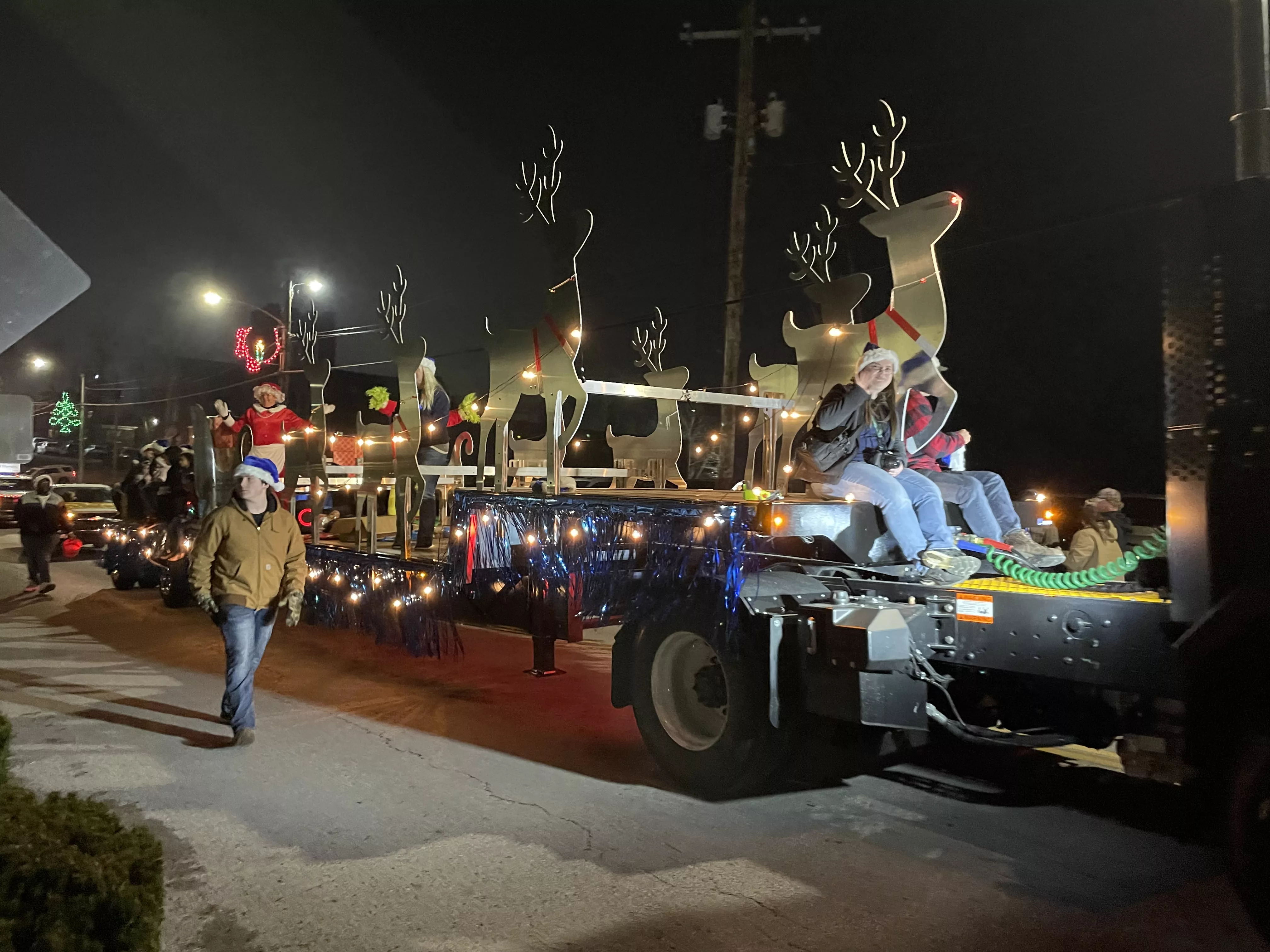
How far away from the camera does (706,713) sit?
207 inches

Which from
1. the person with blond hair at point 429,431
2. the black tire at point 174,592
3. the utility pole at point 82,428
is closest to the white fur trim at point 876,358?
the person with blond hair at point 429,431

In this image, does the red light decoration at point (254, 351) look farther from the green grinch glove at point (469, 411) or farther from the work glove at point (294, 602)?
the work glove at point (294, 602)

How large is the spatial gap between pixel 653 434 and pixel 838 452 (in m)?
4.72

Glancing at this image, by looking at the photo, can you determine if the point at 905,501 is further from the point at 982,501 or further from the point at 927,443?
the point at 927,443

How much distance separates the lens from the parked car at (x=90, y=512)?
51.0 ft

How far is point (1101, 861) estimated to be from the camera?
4164 mm

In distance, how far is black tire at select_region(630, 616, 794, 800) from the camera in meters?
4.88

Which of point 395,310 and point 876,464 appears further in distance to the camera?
point 395,310

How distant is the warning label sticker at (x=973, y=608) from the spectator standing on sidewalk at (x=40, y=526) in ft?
43.9

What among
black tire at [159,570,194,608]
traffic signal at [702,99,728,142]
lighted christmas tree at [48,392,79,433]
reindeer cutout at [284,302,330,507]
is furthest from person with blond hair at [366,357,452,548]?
lighted christmas tree at [48,392,79,433]

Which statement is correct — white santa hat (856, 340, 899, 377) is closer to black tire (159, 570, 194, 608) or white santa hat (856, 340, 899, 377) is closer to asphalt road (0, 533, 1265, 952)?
asphalt road (0, 533, 1265, 952)

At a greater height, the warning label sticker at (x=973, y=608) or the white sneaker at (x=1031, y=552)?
the white sneaker at (x=1031, y=552)

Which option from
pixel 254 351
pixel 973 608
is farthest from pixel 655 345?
pixel 254 351

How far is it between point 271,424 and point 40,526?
586cm
